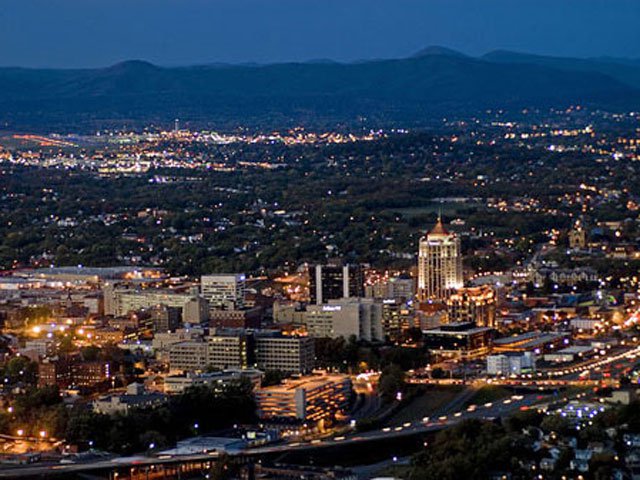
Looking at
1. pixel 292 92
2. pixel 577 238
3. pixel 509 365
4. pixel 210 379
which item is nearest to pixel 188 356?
pixel 210 379

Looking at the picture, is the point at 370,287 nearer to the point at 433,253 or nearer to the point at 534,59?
the point at 433,253

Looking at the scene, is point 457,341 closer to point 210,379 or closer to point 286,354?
point 286,354

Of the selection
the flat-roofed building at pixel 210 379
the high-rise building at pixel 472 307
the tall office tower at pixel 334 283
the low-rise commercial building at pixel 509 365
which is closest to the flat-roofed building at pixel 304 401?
the flat-roofed building at pixel 210 379

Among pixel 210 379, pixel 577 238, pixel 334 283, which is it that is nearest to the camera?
pixel 210 379

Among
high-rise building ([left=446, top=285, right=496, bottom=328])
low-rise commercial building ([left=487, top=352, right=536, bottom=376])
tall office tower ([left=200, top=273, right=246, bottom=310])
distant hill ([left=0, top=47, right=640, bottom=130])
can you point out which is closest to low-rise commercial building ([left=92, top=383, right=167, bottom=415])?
low-rise commercial building ([left=487, top=352, right=536, bottom=376])

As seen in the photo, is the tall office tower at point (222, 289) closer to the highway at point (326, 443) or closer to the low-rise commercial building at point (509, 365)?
the low-rise commercial building at point (509, 365)
